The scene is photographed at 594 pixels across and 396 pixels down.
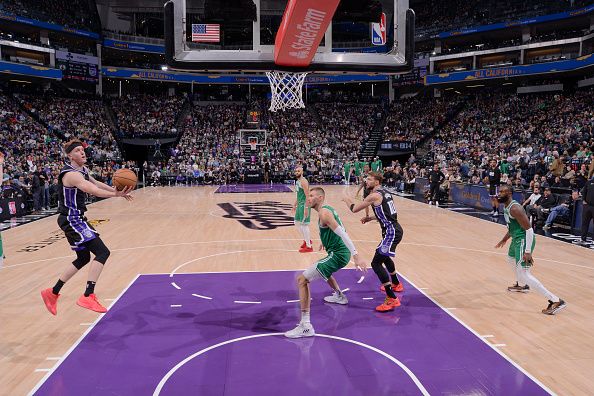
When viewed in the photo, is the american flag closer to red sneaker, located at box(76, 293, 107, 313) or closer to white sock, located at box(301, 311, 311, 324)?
red sneaker, located at box(76, 293, 107, 313)

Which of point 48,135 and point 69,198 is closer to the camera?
point 69,198

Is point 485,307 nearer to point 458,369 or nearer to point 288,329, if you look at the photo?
point 458,369

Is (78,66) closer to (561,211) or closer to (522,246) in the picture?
(561,211)

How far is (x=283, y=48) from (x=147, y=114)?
3163 centimetres

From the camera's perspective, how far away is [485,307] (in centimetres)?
627

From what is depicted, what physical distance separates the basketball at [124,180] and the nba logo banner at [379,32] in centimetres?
504

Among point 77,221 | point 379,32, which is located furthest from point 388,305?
point 379,32

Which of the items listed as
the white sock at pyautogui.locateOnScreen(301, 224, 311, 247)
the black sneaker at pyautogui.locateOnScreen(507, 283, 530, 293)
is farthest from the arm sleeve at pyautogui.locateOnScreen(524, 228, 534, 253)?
the white sock at pyautogui.locateOnScreen(301, 224, 311, 247)

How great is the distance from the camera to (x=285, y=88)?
33.4 feet

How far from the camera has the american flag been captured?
794 cm

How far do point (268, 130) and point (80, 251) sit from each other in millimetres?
30473

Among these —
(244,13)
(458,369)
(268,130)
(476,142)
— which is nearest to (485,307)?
(458,369)

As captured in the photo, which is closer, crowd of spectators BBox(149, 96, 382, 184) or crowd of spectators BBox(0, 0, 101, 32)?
crowd of spectators BBox(149, 96, 382, 184)

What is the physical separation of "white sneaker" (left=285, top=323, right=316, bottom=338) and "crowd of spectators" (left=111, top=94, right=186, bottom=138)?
30.7 metres
